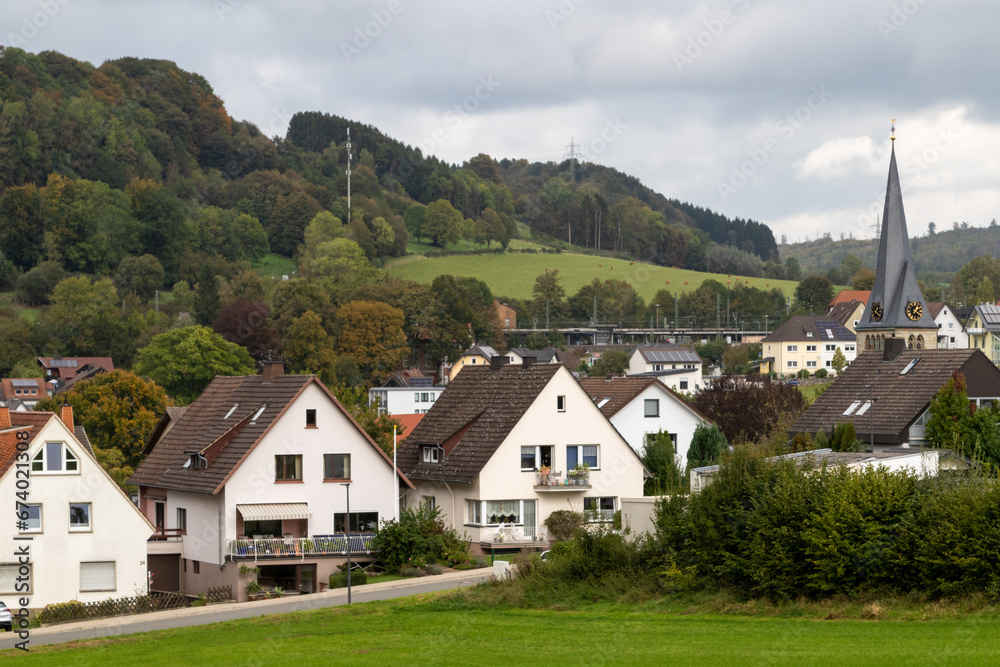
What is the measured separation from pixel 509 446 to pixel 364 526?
623cm

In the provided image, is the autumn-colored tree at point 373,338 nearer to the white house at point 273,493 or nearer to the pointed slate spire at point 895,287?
the pointed slate spire at point 895,287

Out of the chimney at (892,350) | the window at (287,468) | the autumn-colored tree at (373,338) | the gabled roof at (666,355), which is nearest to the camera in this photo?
the window at (287,468)

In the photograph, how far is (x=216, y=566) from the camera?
4584 cm

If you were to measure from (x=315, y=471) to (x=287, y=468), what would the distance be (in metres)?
1.05

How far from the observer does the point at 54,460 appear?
146ft

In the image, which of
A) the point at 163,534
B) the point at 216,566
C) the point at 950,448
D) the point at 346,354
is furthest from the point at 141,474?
the point at 346,354

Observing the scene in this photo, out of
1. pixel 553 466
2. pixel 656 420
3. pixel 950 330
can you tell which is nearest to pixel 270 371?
pixel 553 466

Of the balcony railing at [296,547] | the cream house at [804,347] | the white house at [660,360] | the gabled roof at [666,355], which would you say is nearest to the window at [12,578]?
the balcony railing at [296,547]

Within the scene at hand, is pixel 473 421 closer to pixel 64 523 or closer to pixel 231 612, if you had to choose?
pixel 64 523

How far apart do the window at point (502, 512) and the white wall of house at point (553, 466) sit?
14cm

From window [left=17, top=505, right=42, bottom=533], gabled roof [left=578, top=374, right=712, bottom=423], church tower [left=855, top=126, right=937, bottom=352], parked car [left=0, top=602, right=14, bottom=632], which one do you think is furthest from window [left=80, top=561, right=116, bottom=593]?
church tower [left=855, top=126, right=937, bottom=352]

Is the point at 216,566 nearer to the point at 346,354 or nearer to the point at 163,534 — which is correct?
the point at 163,534

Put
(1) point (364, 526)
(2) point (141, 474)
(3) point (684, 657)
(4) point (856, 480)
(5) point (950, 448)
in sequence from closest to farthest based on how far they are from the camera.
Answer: (3) point (684, 657), (4) point (856, 480), (5) point (950, 448), (1) point (364, 526), (2) point (141, 474)

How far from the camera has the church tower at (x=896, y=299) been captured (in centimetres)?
12144
